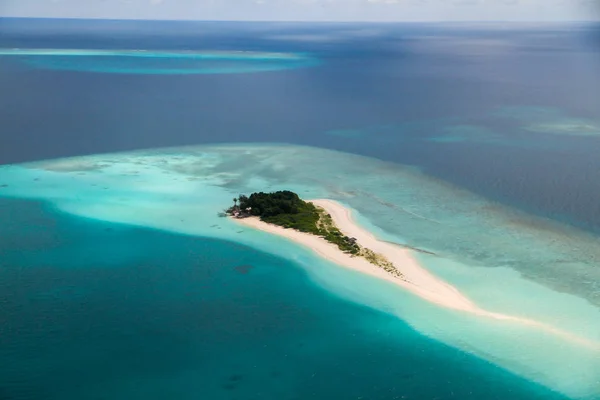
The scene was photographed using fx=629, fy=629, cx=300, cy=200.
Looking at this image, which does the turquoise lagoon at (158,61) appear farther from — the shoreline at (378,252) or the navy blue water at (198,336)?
the navy blue water at (198,336)

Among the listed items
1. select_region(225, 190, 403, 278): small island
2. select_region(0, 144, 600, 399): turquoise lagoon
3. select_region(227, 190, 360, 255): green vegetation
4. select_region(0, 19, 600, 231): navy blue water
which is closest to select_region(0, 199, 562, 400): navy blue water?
select_region(0, 144, 600, 399): turquoise lagoon

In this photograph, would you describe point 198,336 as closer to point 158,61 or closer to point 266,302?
point 266,302

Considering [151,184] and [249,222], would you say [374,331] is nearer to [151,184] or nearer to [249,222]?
[249,222]

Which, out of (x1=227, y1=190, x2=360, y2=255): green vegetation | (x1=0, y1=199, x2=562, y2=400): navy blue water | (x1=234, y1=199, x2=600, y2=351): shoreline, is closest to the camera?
(x1=0, y1=199, x2=562, y2=400): navy blue water

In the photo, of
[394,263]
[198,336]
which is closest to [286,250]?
[394,263]

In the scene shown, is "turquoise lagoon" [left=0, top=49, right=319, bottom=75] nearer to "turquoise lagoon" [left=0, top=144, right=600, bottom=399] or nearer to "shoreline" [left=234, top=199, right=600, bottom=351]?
"turquoise lagoon" [left=0, top=144, right=600, bottom=399]

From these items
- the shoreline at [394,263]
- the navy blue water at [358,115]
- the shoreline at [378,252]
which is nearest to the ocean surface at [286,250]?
the navy blue water at [358,115]
